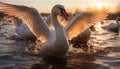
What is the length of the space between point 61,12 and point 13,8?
6.53 ft

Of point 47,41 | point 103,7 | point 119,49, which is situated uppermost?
point 103,7

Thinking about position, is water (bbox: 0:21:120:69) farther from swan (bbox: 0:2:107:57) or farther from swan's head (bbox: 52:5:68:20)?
swan's head (bbox: 52:5:68:20)

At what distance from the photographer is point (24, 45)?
13203mm

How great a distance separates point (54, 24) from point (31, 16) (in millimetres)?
1021

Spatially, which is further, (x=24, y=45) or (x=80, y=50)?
(x=24, y=45)

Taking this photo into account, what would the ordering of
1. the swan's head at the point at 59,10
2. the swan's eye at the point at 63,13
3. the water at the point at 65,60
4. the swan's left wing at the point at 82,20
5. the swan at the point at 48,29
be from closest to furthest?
the water at the point at 65,60 < the swan's eye at the point at 63,13 < the swan's head at the point at 59,10 < the swan at the point at 48,29 < the swan's left wing at the point at 82,20

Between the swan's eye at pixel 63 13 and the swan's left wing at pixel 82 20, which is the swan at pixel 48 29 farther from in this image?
the swan's left wing at pixel 82 20

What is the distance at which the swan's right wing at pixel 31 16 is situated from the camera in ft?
34.6

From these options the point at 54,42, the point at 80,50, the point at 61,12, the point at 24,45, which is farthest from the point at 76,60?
the point at 24,45

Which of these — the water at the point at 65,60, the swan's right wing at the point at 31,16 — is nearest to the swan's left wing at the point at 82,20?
the water at the point at 65,60

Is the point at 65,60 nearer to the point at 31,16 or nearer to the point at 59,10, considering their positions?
the point at 59,10

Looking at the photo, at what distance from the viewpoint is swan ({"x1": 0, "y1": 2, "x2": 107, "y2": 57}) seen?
9695mm

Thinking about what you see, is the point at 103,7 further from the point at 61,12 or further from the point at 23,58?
the point at 23,58

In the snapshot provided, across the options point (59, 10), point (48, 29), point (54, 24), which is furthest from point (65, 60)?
point (59, 10)
